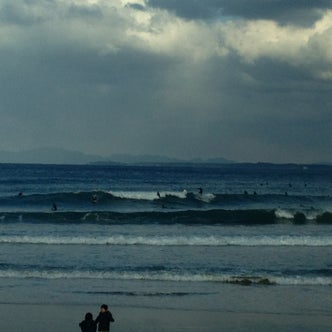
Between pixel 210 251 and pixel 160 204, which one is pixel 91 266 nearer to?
pixel 210 251

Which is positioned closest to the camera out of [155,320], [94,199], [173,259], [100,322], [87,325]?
[87,325]

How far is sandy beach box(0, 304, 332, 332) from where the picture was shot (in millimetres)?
16562

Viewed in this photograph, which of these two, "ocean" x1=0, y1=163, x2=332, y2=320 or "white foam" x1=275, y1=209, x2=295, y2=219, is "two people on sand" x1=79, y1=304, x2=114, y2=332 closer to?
"ocean" x1=0, y1=163, x2=332, y2=320

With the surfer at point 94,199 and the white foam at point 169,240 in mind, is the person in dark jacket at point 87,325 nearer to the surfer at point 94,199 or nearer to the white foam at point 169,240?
the white foam at point 169,240

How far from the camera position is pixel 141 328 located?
54.3 ft

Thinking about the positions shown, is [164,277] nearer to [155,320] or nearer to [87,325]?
[155,320]

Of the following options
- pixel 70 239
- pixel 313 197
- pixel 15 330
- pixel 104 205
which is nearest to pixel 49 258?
pixel 70 239

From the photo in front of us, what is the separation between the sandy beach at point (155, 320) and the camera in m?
16.6

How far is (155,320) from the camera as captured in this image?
1727 centimetres

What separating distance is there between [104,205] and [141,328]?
35.9 metres

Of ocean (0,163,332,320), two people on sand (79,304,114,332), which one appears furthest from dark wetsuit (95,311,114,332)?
ocean (0,163,332,320)

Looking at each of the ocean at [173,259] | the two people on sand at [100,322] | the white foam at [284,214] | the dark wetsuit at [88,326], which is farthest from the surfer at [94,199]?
the dark wetsuit at [88,326]

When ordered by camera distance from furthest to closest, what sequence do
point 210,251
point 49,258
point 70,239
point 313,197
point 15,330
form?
point 313,197 → point 70,239 → point 210,251 → point 49,258 → point 15,330

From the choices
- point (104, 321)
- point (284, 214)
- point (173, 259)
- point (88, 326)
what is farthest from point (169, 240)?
point (88, 326)
